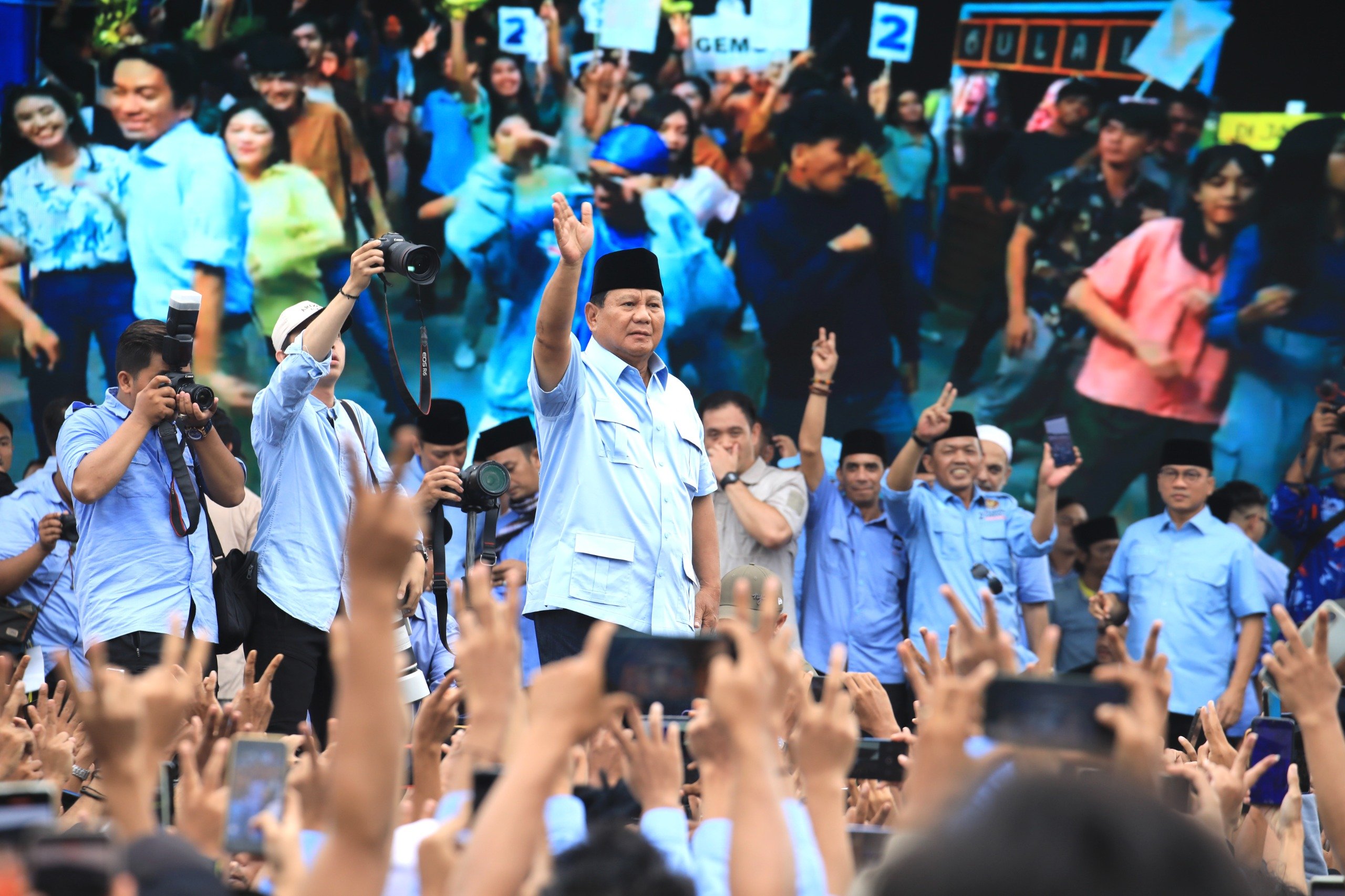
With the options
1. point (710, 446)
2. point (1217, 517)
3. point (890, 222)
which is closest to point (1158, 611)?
point (1217, 517)

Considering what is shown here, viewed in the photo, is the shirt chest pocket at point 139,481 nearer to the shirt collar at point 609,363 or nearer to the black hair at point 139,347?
the black hair at point 139,347

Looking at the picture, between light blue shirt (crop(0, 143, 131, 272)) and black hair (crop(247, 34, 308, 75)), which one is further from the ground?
black hair (crop(247, 34, 308, 75))

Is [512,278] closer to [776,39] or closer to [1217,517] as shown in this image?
[776,39]

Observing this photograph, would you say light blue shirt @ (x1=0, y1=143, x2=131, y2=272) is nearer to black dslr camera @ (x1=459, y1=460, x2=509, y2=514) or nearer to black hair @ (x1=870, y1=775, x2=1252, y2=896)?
black dslr camera @ (x1=459, y1=460, x2=509, y2=514)

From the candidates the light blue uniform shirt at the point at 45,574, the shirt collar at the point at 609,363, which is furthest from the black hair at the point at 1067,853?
the light blue uniform shirt at the point at 45,574

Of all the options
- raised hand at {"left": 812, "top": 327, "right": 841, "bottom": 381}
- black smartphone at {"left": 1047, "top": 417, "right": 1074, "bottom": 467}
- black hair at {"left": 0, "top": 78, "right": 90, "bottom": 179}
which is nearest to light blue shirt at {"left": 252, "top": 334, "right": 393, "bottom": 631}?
raised hand at {"left": 812, "top": 327, "right": 841, "bottom": 381}

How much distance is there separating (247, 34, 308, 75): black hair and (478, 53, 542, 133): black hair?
0.89m

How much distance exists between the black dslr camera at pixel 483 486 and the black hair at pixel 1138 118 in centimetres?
444

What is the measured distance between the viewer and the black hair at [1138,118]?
24.4 ft

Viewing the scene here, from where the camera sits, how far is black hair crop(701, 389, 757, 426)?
5.93m

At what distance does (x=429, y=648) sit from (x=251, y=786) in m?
2.78

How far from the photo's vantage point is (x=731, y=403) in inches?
233

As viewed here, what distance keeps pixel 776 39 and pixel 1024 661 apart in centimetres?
357

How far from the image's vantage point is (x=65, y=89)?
720 cm
